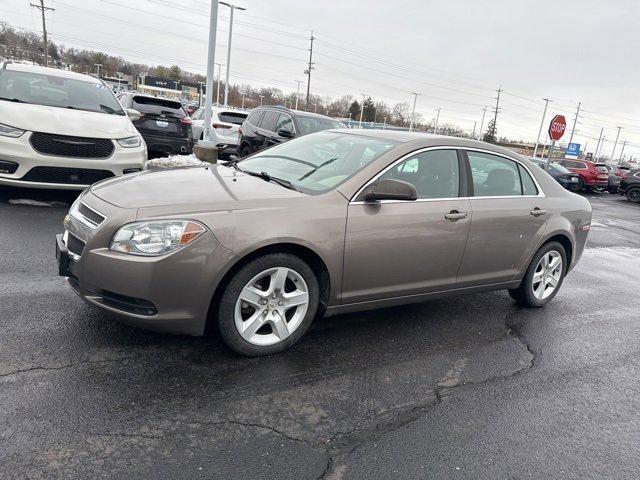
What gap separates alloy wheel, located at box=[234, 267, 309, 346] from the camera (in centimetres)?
323

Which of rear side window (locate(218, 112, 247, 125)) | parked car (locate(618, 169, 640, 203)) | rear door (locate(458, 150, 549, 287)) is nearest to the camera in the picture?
rear door (locate(458, 150, 549, 287))

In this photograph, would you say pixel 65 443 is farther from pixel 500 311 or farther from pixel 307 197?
pixel 500 311

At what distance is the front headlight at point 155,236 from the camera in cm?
293

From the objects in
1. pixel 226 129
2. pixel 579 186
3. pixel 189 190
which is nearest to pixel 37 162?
pixel 189 190

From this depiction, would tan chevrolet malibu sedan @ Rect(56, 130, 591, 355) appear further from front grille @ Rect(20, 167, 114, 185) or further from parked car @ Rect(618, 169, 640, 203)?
parked car @ Rect(618, 169, 640, 203)

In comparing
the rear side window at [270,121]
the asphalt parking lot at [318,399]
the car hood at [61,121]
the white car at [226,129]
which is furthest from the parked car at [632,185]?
the car hood at [61,121]

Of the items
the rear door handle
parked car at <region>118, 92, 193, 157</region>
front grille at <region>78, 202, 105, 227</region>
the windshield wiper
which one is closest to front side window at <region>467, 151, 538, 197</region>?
the rear door handle

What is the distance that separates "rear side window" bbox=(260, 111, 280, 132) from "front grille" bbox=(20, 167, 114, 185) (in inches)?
208

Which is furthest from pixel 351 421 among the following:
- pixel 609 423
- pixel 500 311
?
pixel 500 311

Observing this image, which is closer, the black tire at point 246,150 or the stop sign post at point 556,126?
the black tire at point 246,150

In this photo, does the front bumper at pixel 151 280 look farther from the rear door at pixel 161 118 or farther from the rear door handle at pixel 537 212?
the rear door at pixel 161 118

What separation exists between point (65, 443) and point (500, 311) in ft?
13.1

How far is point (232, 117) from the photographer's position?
15.4 metres

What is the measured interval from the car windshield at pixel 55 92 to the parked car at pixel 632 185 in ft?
78.0
